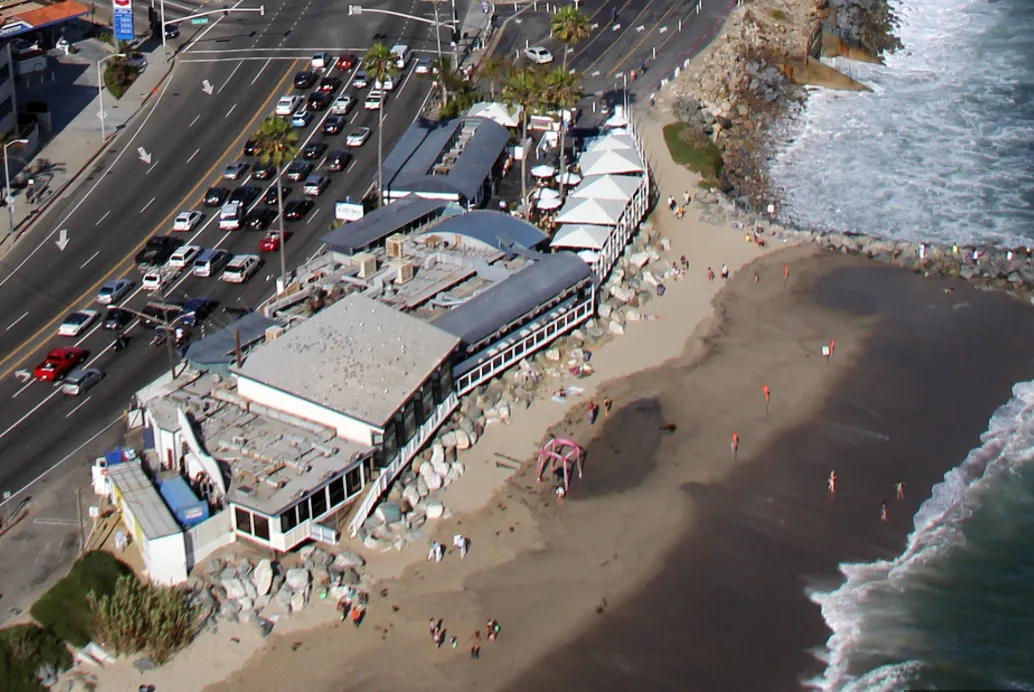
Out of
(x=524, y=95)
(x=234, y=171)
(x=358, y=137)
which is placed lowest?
(x=234, y=171)

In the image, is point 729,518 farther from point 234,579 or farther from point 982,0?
point 982,0

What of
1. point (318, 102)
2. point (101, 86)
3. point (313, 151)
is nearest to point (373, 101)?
point (318, 102)

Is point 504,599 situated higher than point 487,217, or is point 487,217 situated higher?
point 487,217

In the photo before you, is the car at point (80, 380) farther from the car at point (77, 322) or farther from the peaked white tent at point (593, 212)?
the peaked white tent at point (593, 212)

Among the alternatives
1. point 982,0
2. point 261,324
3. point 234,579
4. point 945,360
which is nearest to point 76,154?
point 261,324

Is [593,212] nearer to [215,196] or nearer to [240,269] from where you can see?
[240,269]

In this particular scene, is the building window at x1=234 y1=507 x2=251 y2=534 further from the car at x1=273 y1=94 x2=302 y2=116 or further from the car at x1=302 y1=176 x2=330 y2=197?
the car at x1=273 y1=94 x2=302 y2=116

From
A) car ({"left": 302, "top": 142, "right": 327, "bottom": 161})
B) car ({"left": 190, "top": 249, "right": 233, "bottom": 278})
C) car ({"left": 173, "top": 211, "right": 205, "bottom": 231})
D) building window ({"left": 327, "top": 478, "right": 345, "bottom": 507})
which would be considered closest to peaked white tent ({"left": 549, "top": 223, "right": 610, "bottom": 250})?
car ({"left": 190, "top": 249, "right": 233, "bottom": 278})
